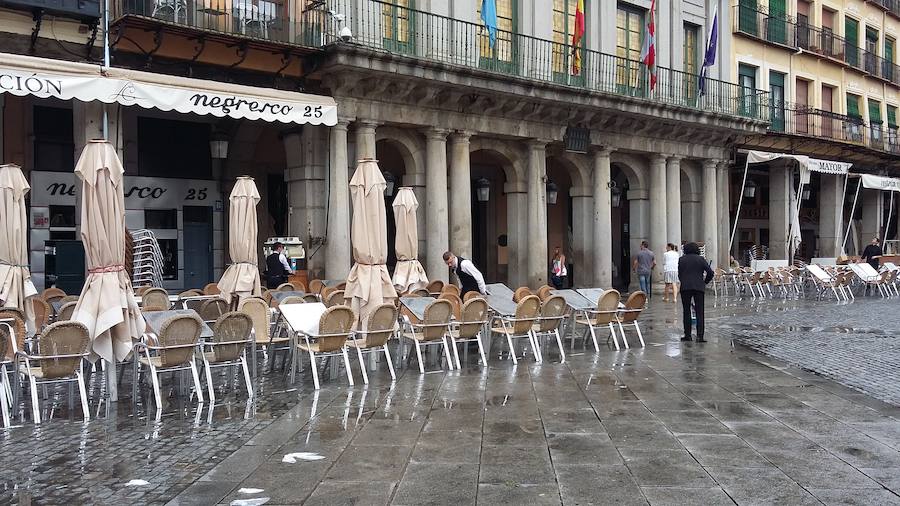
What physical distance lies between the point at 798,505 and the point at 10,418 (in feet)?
21.1

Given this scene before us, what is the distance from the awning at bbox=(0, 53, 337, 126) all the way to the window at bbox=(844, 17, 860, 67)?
85.3 feet

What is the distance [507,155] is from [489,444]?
1534 cm

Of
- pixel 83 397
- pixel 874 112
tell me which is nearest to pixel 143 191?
pixel 83 397

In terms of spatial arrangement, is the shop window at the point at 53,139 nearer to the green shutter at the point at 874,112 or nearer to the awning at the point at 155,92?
the awning at the point at 155,92

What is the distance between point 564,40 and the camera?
22.0 m

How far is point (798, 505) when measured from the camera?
4.85 meters

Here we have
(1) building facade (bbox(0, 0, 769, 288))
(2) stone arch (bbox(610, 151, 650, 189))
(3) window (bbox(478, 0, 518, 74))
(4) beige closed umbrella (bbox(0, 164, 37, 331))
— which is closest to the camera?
(4) beige closed umbrella (bbox(0, 164, 37, 331))

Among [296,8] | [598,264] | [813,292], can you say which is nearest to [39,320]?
[296,8]

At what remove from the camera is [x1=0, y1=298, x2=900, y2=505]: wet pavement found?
511cm

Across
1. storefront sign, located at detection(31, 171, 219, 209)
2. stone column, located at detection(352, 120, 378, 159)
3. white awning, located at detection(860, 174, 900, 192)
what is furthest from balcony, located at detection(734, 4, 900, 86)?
storefront sign, located at detection(31, 171, 219, 209)

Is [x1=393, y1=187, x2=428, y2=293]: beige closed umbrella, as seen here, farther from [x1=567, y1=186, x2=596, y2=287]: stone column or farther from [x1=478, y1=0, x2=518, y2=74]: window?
[x1=567, y1=186, x2=596, y2=287]: stone column

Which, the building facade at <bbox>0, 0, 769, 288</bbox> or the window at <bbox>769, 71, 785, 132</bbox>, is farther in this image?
the window at <bbox>769, 71, 785, 132</bbox>

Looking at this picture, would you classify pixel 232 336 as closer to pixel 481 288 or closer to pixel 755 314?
pixel 481 288

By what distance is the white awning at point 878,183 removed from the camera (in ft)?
97.4
